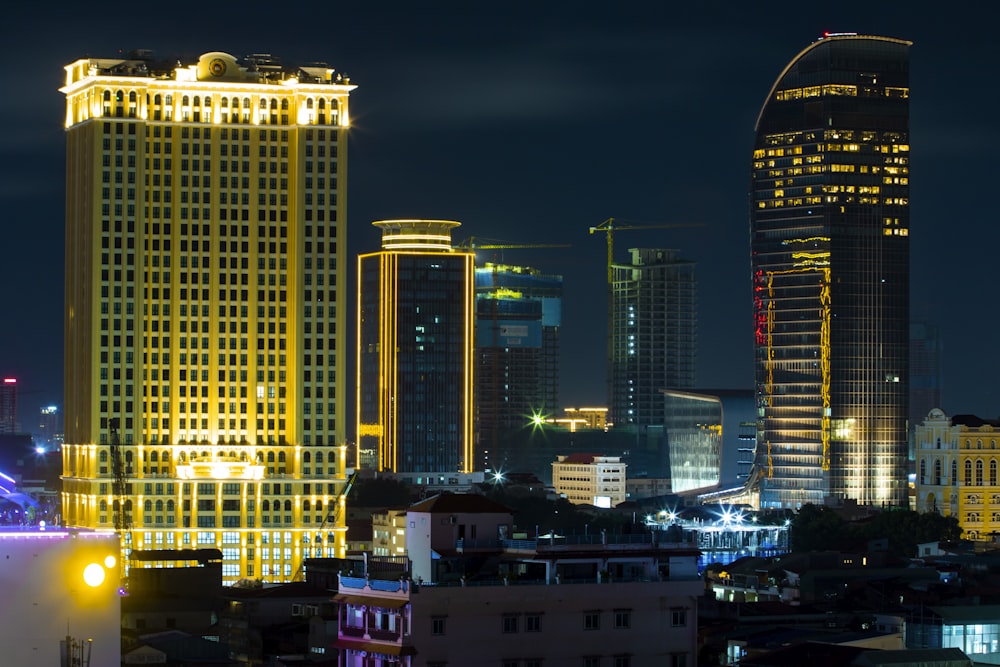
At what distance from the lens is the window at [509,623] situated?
8100cm

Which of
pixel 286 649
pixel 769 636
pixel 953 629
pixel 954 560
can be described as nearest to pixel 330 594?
pixel 286 649

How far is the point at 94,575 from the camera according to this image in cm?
5534

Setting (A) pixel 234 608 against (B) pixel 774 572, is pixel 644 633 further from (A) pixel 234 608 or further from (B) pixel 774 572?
(B) pixel 774 572

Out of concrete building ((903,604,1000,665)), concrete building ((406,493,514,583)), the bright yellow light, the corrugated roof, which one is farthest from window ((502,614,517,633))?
the bright yellow light

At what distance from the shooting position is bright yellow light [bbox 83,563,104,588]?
5531cm

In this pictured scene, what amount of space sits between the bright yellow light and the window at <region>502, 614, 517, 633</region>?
2770 cm

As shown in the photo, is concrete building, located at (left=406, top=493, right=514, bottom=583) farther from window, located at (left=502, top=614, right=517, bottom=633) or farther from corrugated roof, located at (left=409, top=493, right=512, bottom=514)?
window, located at (left=502, top=614, right=517, bottom=633)

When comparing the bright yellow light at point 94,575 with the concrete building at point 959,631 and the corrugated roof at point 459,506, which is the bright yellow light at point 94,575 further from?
the concrete building at point 959,631

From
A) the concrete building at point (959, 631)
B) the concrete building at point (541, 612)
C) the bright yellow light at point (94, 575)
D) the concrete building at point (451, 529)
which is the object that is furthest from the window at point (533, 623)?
the bright yellow light at point (94, 575)

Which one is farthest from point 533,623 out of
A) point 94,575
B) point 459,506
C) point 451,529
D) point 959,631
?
point 959,631

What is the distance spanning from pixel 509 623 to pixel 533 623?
3.15 ft

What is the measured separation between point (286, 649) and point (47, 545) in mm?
57115

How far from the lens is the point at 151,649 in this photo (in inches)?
3762

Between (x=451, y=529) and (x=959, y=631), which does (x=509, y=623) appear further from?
(x=959, y=631)
